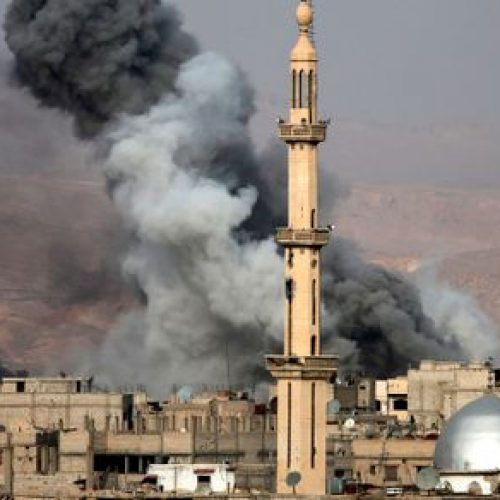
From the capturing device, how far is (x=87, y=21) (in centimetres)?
13912

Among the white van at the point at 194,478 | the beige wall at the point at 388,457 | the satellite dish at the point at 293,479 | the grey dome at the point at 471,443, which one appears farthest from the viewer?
the beige wall at the point at 388,457

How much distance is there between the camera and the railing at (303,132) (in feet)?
316

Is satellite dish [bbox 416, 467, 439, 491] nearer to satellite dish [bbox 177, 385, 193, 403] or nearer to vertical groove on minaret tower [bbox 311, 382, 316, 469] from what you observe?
vertical groove on minaret tower [bbox 311, 382, 316, 469]

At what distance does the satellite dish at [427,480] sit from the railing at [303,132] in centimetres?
813

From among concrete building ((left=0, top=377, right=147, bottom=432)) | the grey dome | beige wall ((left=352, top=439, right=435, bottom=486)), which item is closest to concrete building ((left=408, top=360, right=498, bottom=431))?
concrete building ((left=0, top=377, right=147, bottom=432))

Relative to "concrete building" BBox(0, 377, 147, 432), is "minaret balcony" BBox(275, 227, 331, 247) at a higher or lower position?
lower

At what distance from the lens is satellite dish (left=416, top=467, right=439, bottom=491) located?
9675cm

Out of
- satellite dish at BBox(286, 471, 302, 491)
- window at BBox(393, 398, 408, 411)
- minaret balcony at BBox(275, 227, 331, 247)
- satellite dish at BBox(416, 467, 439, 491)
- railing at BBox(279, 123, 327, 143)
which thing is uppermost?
window at BBox(393, 398, 408, 411)

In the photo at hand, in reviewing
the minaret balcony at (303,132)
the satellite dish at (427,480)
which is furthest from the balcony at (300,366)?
the minaret balcony at (303,132)

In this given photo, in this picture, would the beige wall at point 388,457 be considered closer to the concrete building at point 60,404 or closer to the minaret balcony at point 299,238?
the concrete building at point 60,404

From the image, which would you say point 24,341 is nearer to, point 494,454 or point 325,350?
point 325,350

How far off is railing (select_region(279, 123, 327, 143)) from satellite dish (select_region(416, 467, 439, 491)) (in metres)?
8.13

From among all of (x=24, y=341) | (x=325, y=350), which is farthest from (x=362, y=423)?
(x=24, y=341)

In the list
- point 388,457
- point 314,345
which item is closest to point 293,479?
point 314,345
